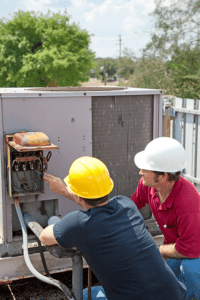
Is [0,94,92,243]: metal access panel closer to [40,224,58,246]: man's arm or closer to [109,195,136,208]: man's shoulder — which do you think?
[40,224,58,246]: man's arm

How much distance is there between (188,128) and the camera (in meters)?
5.63

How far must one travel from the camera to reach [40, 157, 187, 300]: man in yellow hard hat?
1869 mm

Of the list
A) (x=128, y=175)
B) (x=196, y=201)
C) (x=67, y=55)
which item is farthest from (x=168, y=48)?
(x=196, y=201)

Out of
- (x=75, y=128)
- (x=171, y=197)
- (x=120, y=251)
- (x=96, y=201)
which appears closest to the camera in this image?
(x=120, y=251)

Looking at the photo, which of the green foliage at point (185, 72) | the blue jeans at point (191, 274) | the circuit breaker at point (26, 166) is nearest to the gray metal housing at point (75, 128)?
the circuit breaker at point (26, 166)

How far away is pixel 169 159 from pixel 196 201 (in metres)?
0.35

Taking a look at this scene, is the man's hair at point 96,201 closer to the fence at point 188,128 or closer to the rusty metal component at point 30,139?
the rusty metal component at point 30,139

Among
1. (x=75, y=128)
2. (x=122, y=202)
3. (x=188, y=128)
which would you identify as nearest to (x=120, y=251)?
(x=122, y=202)

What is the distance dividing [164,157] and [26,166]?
51.2 inches

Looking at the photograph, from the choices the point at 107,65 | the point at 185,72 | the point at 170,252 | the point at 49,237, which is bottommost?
the point at 170,252

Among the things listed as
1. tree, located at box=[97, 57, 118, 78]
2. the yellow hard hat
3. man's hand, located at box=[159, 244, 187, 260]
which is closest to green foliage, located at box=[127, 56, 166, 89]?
man's hand, located at box=[159, 244, 187, 260]

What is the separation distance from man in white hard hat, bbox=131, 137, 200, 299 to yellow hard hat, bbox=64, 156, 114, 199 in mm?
542

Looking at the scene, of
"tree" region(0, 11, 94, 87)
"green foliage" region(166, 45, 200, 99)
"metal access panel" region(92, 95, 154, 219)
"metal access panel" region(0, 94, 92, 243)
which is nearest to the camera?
"metal access panel" region(0, 94, 92, 243)

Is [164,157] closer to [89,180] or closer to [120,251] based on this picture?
[89,180]
